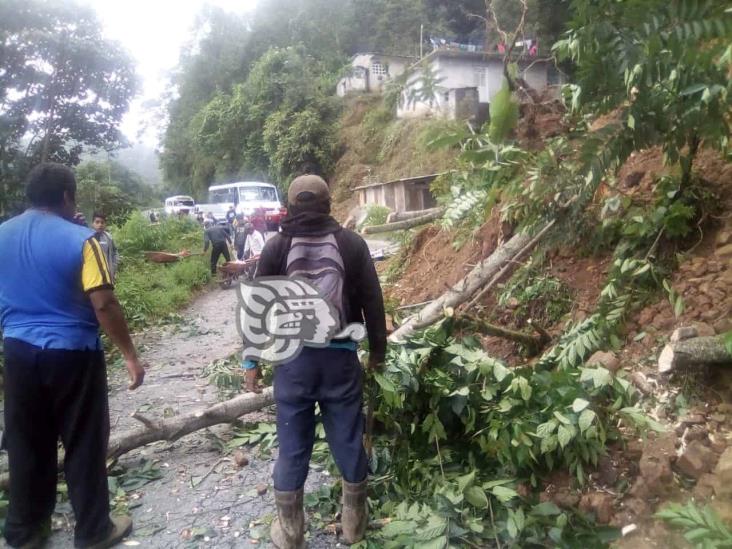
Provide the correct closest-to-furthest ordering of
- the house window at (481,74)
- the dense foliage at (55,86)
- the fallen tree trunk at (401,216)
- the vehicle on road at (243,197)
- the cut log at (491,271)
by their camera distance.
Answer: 1. the cut log at (491,271)
2. the fallen tree trunk at (401,216)
3. the dense foliage at (55,86)
4. the house window at (481,74)
5. the vehicle on road at (243,197)

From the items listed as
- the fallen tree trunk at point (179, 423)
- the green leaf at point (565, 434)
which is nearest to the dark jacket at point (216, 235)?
the fallen tree trunk at point (179, 423)

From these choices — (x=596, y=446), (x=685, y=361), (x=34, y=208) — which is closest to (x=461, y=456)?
(x=596, y=446)

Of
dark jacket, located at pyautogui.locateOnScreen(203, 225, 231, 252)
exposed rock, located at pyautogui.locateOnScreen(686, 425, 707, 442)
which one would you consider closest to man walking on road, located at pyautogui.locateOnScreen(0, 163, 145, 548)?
exposed rock, located at pyautogui.locateOnScreen(686, 425, 707, 442)

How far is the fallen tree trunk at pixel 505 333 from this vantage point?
3541 millimetres

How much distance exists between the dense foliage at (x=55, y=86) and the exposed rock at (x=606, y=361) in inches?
332

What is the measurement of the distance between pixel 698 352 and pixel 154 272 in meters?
10.8

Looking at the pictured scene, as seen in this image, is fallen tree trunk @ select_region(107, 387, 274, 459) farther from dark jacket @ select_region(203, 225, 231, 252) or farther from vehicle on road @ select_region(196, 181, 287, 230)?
vehicle on road @ select_region(196, 181, 287, 230)

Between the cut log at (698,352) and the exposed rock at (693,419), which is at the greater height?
the cut log at (698,352)

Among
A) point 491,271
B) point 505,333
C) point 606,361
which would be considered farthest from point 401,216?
point 606,361

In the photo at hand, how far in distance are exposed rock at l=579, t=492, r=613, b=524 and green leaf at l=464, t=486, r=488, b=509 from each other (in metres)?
0.38

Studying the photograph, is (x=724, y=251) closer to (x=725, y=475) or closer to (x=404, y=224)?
(x=725, y=475)

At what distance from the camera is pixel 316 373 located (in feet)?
8.31

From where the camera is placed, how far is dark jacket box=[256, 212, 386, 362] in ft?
8.43

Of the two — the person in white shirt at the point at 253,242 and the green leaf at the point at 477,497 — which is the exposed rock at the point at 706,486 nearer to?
the green leaf at the point at 477,497
